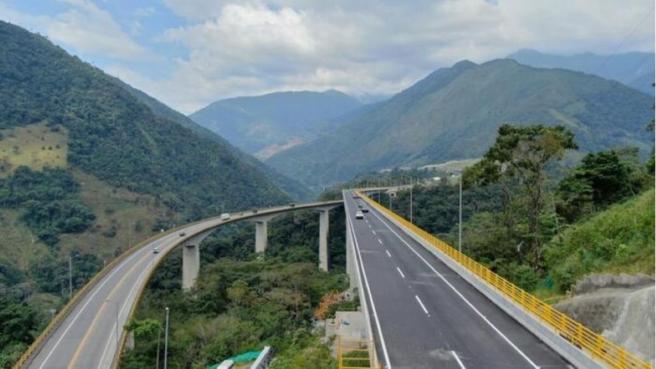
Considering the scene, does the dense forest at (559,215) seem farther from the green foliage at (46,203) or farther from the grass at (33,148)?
the grass at (33,148)

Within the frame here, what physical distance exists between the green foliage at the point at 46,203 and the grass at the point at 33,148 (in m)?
3.77

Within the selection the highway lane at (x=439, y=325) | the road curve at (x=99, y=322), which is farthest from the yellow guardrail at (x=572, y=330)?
the road curve at (x=99, y=322)

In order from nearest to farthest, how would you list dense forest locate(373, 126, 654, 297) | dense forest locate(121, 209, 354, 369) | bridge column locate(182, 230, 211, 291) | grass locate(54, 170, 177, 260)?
1. dense forest locate(373, 126, 654, 297)
2. dense forest locate(121, 209, 354, 369)
3. bridge column locate(182, 230, 211, 291)
4. grass locate(54, 170, 177, 260)

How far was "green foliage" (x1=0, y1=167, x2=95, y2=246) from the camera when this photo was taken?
9544 cm

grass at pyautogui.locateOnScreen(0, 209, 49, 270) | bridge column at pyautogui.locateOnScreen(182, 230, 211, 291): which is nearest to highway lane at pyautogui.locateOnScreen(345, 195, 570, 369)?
bridge column at pyautogui.locateOnScreen(182, 230, 211, 291)

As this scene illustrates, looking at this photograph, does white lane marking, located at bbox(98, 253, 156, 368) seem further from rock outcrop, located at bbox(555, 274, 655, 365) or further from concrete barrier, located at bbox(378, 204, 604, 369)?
rock outcrop, located at bbox(555, 274, 655, 365)

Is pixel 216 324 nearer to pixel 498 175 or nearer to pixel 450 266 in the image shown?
pixel 450 266

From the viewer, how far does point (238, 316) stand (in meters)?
47.0

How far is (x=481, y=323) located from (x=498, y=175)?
18345mm

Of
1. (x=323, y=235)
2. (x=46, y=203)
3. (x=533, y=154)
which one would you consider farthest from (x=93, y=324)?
(x=46, y=203)

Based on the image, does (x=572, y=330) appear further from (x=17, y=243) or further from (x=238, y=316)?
(x=17, y=243)

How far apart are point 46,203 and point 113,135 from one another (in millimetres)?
48928

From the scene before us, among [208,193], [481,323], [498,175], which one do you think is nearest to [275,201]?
[208,193]

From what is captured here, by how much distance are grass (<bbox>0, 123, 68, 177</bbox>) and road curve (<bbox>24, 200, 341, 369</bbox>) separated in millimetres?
59852
